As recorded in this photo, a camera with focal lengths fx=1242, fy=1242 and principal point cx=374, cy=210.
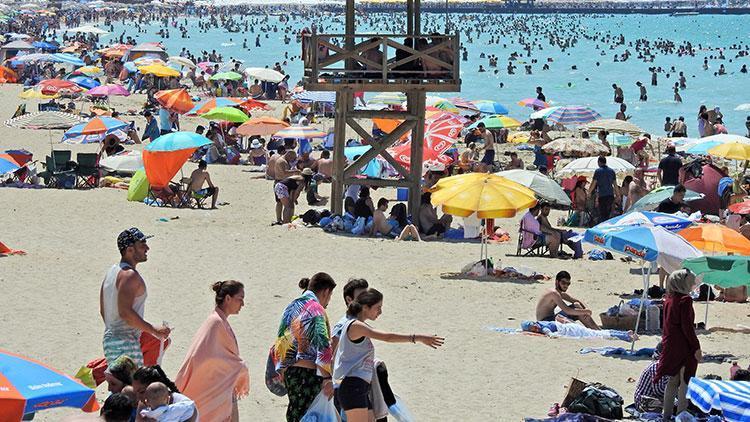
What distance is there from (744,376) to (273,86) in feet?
97.9

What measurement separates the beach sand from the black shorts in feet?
5.00

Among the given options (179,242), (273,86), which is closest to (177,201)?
(179,242)

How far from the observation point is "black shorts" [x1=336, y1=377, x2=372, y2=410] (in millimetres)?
6047

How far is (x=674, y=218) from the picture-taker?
38.0 feet

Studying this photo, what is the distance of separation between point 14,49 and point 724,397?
1541 inches

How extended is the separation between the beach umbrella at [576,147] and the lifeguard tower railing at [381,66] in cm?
464

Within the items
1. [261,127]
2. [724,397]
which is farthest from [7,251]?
[724,397]

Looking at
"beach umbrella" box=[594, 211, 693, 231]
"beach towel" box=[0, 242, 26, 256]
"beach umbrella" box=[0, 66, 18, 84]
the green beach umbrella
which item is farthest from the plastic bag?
"beach umbrella" box=[0, 66, 18, 84]

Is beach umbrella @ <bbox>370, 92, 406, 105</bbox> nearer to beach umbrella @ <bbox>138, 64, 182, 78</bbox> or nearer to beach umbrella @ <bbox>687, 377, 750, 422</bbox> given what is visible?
beach umbrella @ <bbox>138, 64, 182, 78</bbox>

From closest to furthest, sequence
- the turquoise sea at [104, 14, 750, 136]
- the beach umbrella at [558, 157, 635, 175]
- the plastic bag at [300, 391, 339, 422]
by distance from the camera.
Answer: the plastic bag at [300, 391, 339, 422] < the beach umbrella at [558, 157, 635, 175] < the turquoise sea at [104, 14, 750, 136]

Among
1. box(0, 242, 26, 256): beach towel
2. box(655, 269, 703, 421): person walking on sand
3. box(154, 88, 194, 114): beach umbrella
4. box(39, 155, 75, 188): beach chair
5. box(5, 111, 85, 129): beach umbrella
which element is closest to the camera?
box(655, 269, 703, 421): person walking on sand

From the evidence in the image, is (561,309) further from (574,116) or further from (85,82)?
(85,82)

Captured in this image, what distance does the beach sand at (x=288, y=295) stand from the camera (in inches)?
338

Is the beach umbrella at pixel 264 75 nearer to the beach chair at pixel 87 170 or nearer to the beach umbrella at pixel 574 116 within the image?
the beach umbrella at pixel 574 116
